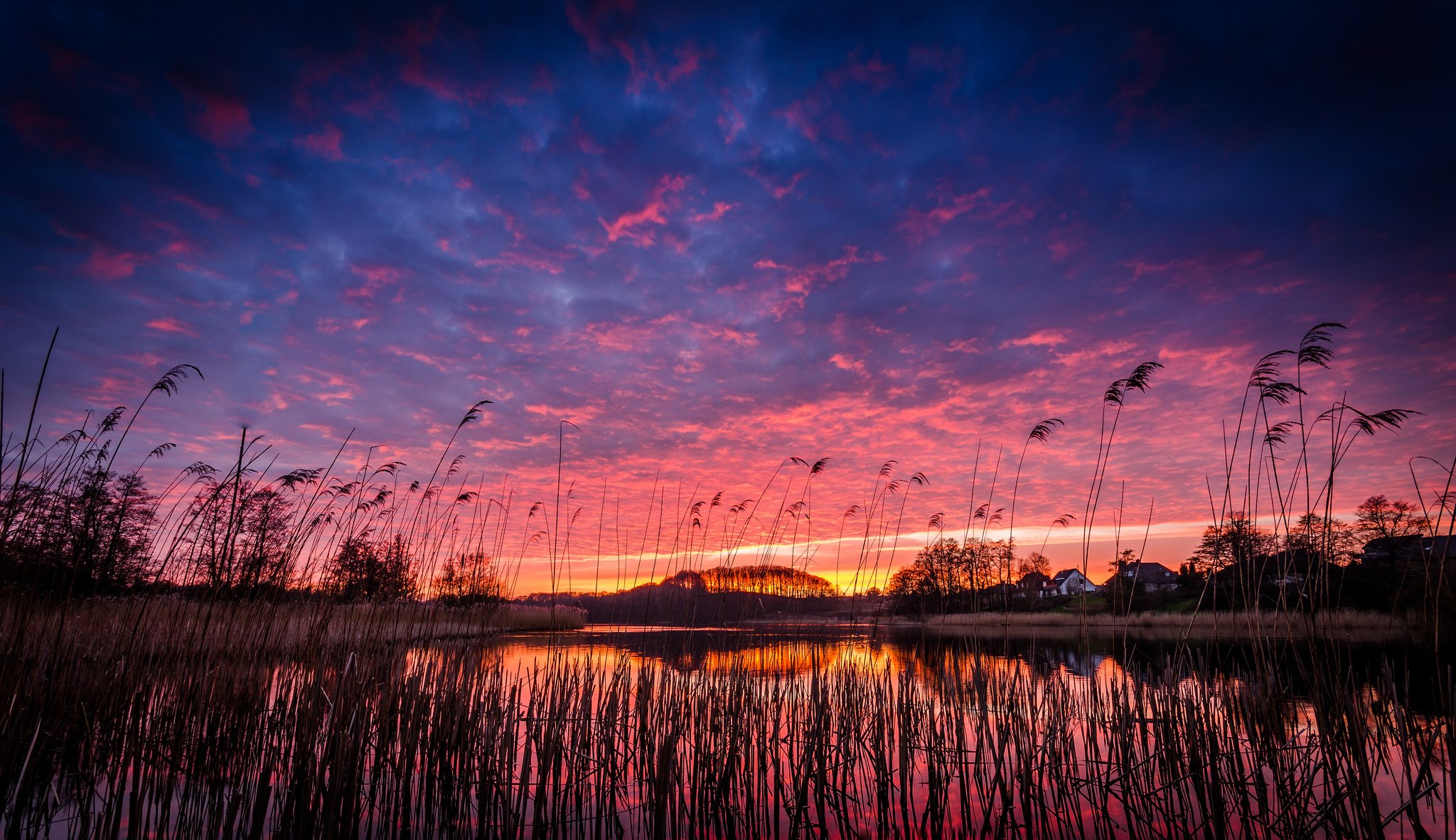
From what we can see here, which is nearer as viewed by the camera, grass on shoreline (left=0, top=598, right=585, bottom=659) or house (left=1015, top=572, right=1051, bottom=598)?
grass on shoreline (left=0, top=598, right=585, bottom=659)

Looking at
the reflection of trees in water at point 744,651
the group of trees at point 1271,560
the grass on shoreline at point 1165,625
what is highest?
the group of trees at point 1271,560

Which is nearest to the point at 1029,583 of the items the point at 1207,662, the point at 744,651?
the point at 1207,662

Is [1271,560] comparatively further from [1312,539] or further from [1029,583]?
[1312,539]

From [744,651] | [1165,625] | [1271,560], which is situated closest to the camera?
[1271,560]

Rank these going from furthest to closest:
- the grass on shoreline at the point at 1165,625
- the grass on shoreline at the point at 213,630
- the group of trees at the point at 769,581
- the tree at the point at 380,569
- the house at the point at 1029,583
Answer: the grass on shoreline at the point at 1165,625 → the group of trees at the point at 769,581 → the house at the point at 1029,583 → the tree at the point at 380,569 → the grass on shoreline at the point at 213,630

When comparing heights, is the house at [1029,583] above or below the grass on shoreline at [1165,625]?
above


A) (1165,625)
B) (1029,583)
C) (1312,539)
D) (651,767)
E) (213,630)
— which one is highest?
(1312,539)

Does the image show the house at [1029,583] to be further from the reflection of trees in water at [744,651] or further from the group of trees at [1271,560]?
the reflection of trees in water at [744,651]

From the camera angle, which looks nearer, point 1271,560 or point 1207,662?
point 1207,662

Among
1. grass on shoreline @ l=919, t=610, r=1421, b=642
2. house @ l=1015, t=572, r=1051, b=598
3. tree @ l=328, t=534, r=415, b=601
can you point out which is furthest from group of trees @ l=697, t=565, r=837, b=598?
grass on shoreline @ l=919, t=610, r=1421, b=642

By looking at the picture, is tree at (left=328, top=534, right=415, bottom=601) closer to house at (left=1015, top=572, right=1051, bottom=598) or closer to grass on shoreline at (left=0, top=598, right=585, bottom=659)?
grass on shoreline at (left=0, top=598, right=585, bottom=659)

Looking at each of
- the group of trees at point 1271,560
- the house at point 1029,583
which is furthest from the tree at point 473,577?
the house at point 1029,583

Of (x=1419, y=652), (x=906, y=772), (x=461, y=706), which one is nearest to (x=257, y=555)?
(x=461, y=706)

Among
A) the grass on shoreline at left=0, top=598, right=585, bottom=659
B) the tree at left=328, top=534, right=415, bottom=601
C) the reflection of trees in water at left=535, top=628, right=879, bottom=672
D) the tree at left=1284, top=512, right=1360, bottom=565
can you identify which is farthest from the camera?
the tree at left=328, top=534, right=415, bottom=601
